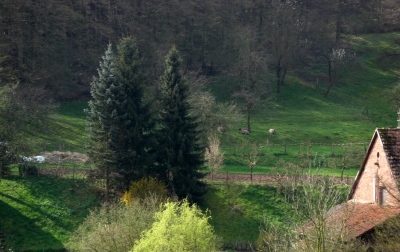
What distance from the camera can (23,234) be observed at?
32.2 metres

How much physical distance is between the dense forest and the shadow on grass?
2321 cm

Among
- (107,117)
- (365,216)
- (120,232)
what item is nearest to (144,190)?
(107,117)

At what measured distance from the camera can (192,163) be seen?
36812 millimetres

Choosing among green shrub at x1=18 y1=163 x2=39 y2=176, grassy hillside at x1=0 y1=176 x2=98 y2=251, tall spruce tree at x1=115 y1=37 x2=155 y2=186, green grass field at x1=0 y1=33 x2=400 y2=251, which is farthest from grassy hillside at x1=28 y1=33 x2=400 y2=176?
tall spruce tree at x1=115 y1=37 x2=155 y2=186

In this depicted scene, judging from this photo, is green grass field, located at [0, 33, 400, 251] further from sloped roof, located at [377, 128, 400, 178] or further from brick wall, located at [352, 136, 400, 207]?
sloped roof, located at [377, 128, 400, 178]

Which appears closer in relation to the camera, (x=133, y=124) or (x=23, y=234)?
(x=23, y=234)

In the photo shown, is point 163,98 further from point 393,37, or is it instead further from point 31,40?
point 393,37

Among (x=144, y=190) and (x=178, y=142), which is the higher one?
(x=178, y=142)

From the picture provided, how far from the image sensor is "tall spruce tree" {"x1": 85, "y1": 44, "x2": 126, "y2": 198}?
35.7m

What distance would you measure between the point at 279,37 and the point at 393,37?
1089 inches

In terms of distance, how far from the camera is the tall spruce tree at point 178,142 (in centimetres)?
3591

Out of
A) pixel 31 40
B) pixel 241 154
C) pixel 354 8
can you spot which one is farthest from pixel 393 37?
pixel 31 40

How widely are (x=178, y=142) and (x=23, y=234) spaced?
12.2 m

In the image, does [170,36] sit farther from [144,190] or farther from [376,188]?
[376,188]
